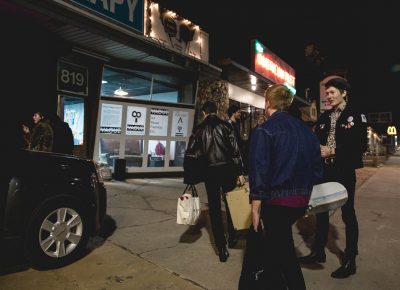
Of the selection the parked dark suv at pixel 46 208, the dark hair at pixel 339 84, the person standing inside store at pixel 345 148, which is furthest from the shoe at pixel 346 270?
the parked dark suv at pixel 46 208

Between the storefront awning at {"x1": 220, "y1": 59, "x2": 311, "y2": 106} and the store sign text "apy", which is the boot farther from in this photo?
the storefront awning at {"x1": 220, "y1": 59, "x2": 311, "y2": 106}

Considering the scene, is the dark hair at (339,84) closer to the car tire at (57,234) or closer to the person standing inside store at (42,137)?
the car tire at (57,234)

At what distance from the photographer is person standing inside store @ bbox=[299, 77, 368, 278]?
3.32 metres

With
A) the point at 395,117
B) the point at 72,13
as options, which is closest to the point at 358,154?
the point at 72,13

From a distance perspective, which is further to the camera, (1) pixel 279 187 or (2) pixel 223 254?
(2) pixel 223 254

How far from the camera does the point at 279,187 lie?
2.20 metres

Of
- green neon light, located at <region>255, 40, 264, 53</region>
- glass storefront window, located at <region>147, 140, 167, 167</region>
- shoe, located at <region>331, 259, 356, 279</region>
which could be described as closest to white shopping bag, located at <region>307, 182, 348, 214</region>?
shoe, located at <region>331, 259, 356, 279</region>

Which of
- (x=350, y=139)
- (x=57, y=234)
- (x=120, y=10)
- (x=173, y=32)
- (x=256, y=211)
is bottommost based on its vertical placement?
(x=57, y=234)

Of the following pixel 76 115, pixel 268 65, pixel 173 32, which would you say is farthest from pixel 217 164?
pixel 268 65

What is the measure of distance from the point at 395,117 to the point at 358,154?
84892mm

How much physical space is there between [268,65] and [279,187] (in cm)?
1509

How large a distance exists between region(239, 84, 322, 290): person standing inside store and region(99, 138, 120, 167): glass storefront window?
8840 millimetres

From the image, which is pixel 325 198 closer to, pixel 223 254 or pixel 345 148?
pixel 345 148

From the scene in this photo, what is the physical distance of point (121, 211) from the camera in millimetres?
6324
